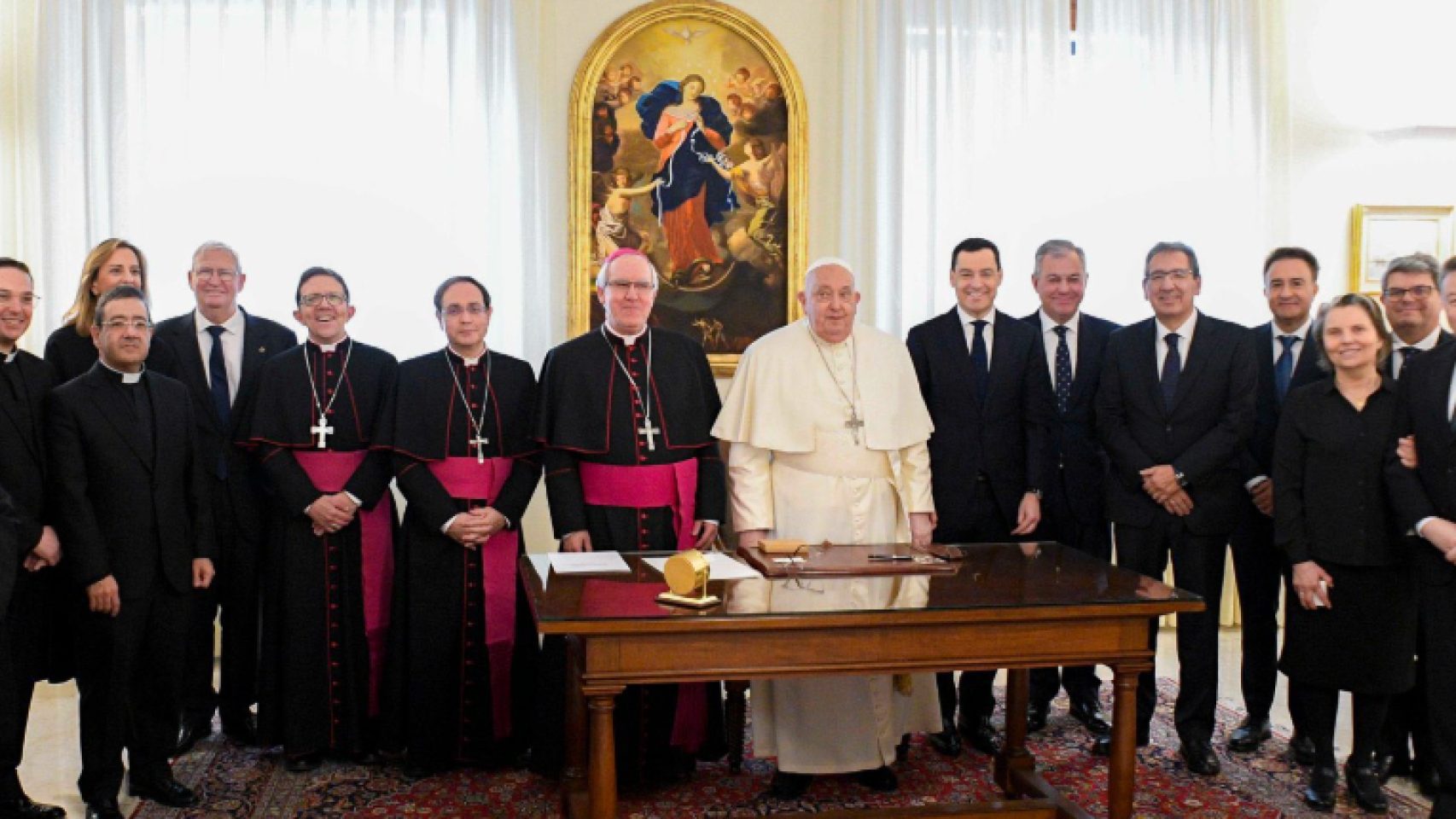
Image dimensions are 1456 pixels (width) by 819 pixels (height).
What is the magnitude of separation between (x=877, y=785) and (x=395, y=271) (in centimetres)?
368

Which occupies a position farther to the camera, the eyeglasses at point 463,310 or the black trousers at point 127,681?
the eyeglasses at point 463,310

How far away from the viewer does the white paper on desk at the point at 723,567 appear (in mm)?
3215

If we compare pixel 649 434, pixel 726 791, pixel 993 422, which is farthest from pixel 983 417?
pixel 726 791

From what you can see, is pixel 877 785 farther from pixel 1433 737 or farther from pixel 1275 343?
pixel 1275 343

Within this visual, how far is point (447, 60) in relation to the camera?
245 inches

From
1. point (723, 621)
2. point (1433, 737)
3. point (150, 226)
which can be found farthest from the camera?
point (150, 226)

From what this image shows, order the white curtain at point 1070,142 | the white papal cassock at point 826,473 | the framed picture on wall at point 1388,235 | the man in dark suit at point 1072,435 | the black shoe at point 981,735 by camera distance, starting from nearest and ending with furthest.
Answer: the white papal cassock at point 826,473 → the black shoe at point 981,735 → the man in dark suit at point 1072,435 → the white curtain at point 1070,142 → the framed picture on wall at point 1388,235

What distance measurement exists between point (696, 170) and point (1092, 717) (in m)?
3.50

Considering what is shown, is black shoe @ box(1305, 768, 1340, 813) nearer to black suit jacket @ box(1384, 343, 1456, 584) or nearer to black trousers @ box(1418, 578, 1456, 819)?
black trousers @ box(1418, 578, 1456, 819)

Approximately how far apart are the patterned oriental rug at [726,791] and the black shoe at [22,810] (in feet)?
0.78

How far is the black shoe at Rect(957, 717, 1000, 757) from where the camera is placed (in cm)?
449

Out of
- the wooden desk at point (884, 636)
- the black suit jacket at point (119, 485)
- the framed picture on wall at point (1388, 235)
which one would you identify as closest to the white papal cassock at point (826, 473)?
the wooden desk at point (884, 636)

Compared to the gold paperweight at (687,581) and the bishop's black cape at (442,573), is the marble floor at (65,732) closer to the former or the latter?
the bishop's black cape at (442,573)

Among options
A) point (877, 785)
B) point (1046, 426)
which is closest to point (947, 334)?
point (1046, 426)
